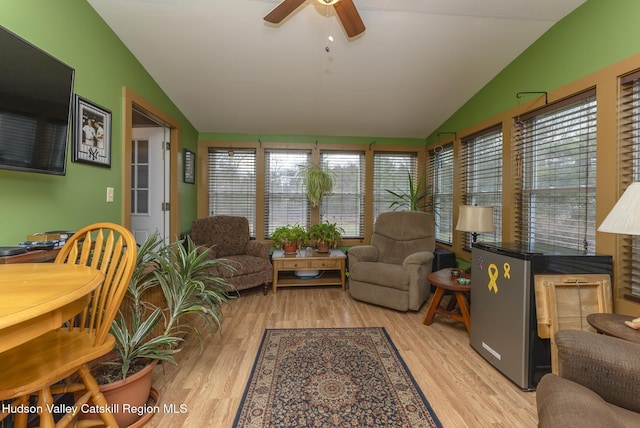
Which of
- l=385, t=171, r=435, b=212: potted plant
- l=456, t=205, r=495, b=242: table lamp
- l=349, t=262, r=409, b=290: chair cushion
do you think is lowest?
l=349, t=262, r=409, b=290: chair cushion

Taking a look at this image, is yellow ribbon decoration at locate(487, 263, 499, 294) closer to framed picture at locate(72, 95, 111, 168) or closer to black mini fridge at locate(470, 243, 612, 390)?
black mini fridge at locate(470, 243, 612, 390)

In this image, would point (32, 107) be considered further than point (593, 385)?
Yes

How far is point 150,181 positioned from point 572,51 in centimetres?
416

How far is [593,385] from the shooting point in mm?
1022

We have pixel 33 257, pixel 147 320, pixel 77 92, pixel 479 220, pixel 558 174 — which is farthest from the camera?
pixel 479 220

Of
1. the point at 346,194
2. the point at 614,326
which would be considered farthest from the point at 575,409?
the point at 346,194

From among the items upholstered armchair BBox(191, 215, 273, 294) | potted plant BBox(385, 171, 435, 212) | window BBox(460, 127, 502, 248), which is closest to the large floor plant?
upholstered armchair BBox(191, 215, 273, 294)

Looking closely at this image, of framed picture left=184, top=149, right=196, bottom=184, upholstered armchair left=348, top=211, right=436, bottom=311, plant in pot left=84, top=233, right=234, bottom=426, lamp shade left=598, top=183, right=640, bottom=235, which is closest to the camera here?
lamp shade left=598, top=183, right=640, bottom=235

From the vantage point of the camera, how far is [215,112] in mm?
3584

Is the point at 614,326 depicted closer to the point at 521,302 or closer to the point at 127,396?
the point at 521,302

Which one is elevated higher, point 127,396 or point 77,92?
point 77,92

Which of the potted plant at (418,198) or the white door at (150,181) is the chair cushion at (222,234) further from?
the potted plant at (418,198)

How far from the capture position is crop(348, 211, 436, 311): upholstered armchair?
114 inches

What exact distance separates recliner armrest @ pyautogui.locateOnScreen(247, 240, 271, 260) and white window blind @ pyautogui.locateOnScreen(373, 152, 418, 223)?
5.73ft
